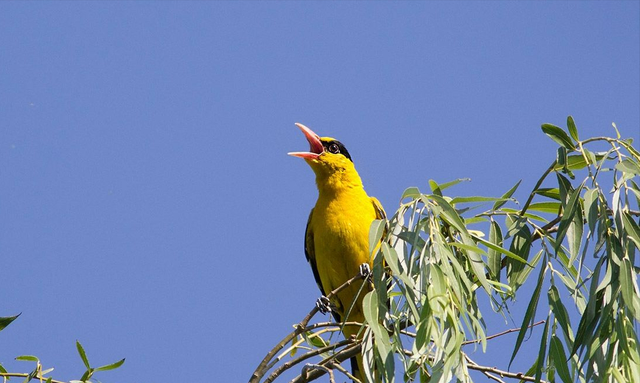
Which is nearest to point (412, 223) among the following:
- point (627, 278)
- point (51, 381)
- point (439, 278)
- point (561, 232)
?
point (439, 278)

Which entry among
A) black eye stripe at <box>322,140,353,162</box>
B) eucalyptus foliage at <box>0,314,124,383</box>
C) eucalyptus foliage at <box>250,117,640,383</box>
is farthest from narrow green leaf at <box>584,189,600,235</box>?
black eye stripe at <box>322,140,353,162</box>

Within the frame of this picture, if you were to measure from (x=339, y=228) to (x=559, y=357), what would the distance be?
2.40 m

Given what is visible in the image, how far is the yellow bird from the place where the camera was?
4941 millimetres

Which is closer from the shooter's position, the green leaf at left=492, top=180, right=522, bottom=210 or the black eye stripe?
the green leaf at left=492, top=180, right=522, bottom=210

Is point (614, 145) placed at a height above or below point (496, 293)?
above

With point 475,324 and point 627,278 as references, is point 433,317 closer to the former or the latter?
point 475,324

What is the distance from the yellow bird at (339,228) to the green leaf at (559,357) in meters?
1.94

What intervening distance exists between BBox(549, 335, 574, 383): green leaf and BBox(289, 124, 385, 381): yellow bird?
1940 millimetres

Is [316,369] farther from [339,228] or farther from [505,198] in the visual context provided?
[339,228]

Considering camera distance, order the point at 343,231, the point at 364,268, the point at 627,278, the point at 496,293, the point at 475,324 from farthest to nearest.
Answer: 1. the point at 343,231
2. the point at 364,268
3. the point at 496,293
4. the point at 475,324
5. the point at 627,278

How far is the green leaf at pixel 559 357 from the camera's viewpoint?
2.70 metres

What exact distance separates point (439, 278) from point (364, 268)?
Answer: 1969 mm

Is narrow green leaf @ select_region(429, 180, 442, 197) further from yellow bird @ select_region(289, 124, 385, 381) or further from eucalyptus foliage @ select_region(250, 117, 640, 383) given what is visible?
yellow bird @ select_region(289, 124, 385, 381)

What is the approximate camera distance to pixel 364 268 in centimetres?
459
